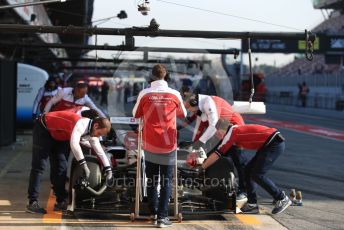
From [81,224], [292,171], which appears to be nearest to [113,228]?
[81,224]

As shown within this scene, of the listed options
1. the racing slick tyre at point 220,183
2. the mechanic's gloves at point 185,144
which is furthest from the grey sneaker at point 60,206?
the racing slick tyre at point 220,183

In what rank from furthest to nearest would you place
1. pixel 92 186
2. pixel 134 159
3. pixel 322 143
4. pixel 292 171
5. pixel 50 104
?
pixel 322 143, pixel 292 171, pixel 50 104, pixel 134 159, pixel 92 186

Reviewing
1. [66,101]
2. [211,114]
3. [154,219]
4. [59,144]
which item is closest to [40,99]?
[66,101]

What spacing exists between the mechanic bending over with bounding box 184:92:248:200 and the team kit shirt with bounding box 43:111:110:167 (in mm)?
1390

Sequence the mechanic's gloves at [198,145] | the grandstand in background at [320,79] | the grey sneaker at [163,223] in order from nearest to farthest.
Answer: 1. the grey sneaker at [163,223]
2. the mechanic's gloves at [198,145]
3. the grandstand in background at [320,79]

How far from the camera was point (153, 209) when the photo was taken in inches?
288

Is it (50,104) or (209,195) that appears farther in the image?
Result: (50,104)

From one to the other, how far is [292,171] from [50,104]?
5.13 meters

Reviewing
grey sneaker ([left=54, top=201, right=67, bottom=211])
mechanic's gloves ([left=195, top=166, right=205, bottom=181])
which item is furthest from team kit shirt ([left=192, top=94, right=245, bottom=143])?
grey sneaker ([left=54, top=201, right=67, bottom=211])

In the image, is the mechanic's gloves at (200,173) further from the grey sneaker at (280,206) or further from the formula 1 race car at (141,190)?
the grey sneaker at (280,206)

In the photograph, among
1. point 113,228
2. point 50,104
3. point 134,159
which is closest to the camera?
point 113,228

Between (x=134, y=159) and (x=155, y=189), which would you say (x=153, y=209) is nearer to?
(x=155, y=189)

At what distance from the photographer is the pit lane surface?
7387mm

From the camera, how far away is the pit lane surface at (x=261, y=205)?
7.39 m
